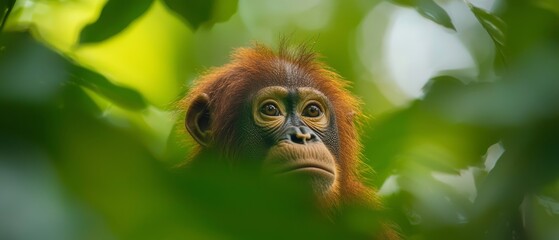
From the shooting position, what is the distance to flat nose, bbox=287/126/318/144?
3.72 metres

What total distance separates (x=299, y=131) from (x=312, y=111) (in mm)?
407

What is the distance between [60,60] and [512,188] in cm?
61

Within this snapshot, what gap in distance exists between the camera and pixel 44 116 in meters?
0.77

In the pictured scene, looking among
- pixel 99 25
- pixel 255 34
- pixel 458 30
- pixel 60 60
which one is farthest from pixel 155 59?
pixel 60 60

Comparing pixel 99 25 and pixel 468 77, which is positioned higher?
pixel 99 25

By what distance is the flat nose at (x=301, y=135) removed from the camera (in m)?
3.72

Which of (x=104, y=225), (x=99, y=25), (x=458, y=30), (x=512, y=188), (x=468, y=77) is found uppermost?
(x=99, y=25)

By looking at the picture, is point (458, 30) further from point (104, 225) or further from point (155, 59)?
point (155, 59)

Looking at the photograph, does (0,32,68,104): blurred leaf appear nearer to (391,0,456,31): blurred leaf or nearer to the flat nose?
(391,0,456,31): blurred leaf

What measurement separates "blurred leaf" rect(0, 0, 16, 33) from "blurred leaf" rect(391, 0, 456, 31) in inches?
30.3

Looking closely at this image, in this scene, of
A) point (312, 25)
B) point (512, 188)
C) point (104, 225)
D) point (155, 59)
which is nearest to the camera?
point (104, 225)

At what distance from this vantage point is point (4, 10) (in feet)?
5.00

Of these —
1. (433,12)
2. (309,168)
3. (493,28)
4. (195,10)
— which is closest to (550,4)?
(493,28)

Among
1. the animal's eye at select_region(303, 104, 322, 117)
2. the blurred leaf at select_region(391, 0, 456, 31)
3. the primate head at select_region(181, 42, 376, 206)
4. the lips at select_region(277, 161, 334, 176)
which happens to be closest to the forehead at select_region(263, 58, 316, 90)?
the primate head at select_region(181, 42, 376, 206)
